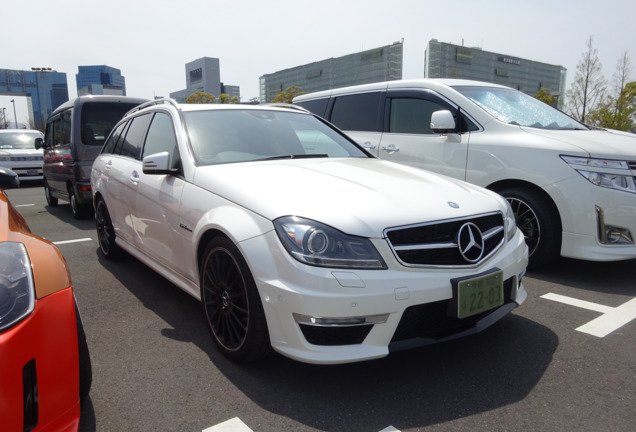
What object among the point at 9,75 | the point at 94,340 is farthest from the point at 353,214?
the point at 9,75

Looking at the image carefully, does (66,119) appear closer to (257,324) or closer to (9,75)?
(257,324)

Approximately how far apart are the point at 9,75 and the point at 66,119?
55191 millimetres

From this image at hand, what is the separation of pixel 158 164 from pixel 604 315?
3.23m

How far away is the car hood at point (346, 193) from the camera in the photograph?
2277 mm

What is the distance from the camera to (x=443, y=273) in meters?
2.28

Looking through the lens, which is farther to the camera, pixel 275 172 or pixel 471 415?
pixel 275 172

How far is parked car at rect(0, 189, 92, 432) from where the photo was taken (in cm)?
148

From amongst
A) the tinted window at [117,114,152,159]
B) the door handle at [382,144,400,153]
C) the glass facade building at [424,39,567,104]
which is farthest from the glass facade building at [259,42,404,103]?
the tinted window at [117,114,152,159]

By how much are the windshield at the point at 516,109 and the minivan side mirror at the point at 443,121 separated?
435mm

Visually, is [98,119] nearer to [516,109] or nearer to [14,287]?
[516,109]

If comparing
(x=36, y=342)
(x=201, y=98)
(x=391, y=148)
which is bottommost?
(x=36, y=342)

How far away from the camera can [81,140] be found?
23.8 ft

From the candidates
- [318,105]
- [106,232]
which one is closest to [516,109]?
[318,105]

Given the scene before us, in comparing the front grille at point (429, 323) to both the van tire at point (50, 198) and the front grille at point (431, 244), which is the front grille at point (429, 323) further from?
the van tire at point (50, 198)
